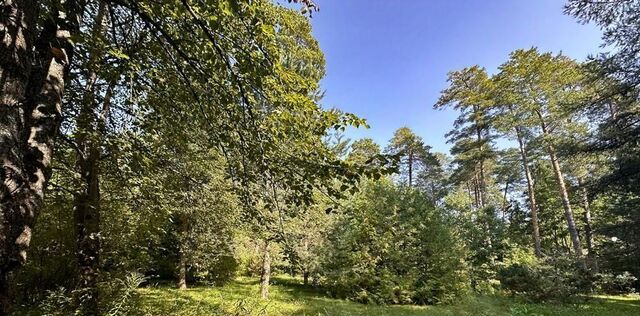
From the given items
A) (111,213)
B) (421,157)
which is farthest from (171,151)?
(421,157)

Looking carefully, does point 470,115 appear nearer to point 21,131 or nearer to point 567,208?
point 567,208

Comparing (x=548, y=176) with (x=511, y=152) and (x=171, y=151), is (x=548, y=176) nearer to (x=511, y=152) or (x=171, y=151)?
(x=511, y=152)

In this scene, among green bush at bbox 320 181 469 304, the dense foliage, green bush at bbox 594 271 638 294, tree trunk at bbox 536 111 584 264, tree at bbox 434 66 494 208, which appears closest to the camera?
the dense foliage

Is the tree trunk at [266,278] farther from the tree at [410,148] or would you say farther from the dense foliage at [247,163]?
the tree at [410,148]

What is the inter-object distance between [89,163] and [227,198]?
148 inches

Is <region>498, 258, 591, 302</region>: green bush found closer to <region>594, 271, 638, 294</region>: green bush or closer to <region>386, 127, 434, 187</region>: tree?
<region>594, 271, 638, 294</region>: green bush

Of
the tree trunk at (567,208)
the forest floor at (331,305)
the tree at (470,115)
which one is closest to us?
the forest floor at (331,305)

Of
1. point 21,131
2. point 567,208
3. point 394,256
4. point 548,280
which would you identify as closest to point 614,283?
point 567,208

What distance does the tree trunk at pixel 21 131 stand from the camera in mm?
1658

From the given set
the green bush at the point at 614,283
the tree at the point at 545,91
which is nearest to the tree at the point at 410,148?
the tree at the point at 545,91

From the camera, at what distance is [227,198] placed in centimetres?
861

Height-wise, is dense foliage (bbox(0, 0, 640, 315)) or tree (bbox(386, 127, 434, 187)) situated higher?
tree (bbox(386, 127, 434, 187))

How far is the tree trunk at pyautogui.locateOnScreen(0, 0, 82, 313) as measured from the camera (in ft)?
5.44

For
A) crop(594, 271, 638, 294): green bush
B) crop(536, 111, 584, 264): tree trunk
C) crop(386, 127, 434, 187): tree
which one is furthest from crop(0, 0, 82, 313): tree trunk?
crop(386, 127, 434, 187): tree
